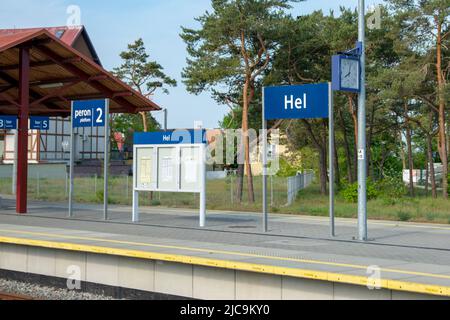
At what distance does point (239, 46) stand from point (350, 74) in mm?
22976

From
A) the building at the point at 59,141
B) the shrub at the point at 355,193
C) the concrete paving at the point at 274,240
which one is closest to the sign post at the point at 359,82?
the concrete paving at the point at 274,240

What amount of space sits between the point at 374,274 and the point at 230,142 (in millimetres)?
69364

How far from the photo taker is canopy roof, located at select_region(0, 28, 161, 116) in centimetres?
2341

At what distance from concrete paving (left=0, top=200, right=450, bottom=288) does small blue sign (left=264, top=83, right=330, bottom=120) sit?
3.01 m

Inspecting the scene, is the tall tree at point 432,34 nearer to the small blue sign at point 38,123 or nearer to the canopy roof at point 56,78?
the canopy roof at point 56,78

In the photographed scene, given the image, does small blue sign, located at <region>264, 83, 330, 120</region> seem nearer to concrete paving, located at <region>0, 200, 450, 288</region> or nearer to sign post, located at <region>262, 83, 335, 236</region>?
sign post, located at <region>262, 83, 335, 236</region>

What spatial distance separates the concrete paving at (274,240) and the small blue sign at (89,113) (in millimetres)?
3066

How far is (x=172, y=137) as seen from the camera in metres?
18.8

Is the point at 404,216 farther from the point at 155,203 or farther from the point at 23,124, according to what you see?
the point at 23,124

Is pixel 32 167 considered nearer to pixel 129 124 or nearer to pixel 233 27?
pixel 129 124

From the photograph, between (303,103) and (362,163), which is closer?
(362,163)

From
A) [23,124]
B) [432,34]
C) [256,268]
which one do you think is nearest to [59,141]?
[432,34]

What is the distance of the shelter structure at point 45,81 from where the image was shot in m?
23.2
